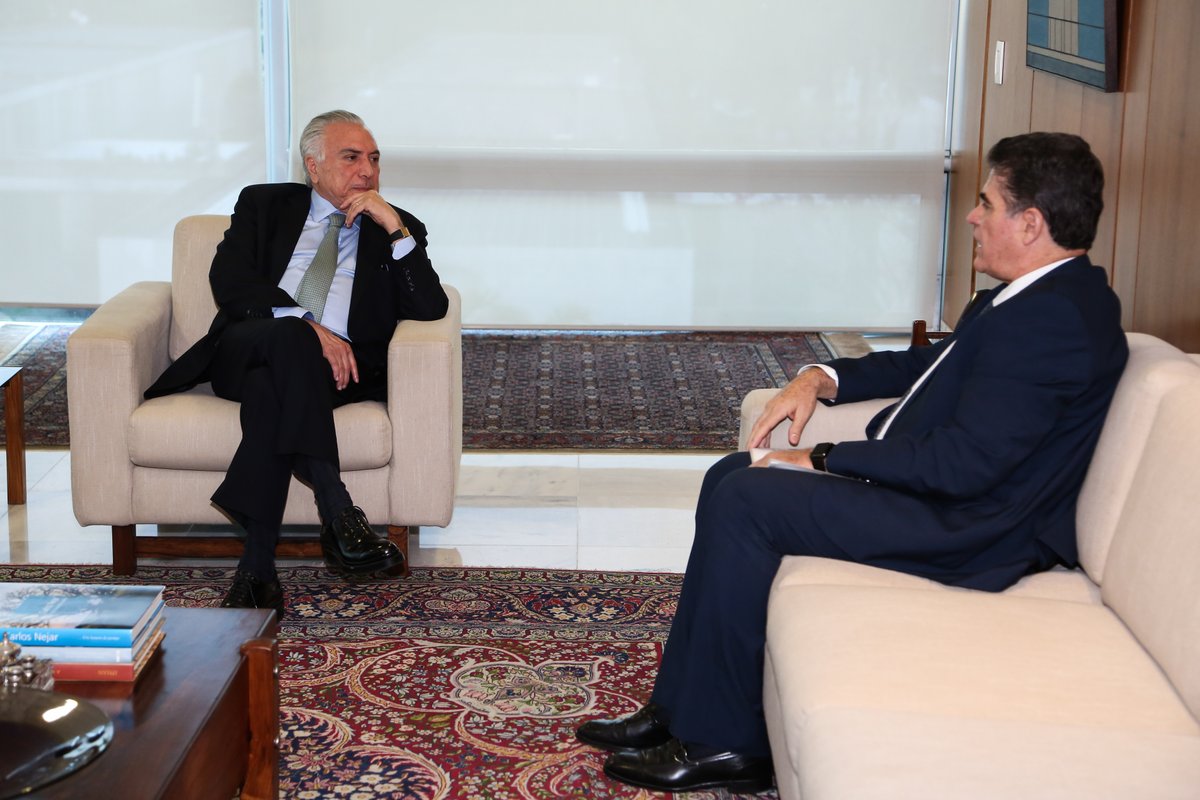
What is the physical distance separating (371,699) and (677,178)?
13.9 ft

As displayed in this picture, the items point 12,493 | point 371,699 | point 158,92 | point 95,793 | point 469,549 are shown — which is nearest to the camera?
point 95,793

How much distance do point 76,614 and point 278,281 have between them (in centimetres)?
173

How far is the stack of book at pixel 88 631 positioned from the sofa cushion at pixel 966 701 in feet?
3.39

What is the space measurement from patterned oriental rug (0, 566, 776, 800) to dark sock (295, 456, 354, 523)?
0.24m

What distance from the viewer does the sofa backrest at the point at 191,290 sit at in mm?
3885

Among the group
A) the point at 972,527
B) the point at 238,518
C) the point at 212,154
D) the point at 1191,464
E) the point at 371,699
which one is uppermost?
the point at 212,154

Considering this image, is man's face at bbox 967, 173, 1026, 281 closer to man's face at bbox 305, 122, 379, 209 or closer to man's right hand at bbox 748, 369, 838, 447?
man's right hand at bbox 748, 369, 838, 447

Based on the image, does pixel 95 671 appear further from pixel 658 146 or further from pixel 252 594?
pixel 658 146

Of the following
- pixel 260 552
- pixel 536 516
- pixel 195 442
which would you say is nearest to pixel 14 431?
pixel 195 442

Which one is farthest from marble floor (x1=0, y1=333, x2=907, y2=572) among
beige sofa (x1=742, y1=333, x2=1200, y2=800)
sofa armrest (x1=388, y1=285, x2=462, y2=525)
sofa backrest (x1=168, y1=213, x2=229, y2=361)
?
beige sofa (x1=742, y1=333, x2=1200, y2=800)

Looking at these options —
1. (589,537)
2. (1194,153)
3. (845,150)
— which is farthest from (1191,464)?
(845,150)

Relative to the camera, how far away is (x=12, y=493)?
4.11 metres

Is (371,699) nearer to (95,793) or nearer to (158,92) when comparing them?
(95,793)

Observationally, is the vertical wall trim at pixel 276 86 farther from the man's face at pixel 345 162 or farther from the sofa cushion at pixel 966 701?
the sofa cushion at pixel 966 701
